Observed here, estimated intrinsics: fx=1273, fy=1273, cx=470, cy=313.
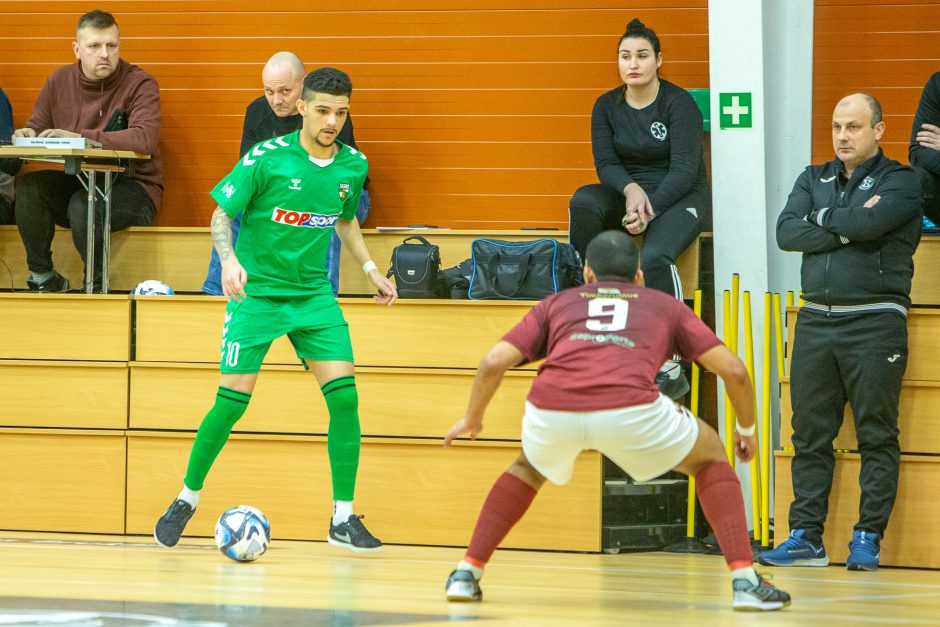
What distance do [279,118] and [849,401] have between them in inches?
117

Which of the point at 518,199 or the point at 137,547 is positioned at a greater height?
the point at 518,199

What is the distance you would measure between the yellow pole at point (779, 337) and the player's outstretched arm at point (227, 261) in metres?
2.29

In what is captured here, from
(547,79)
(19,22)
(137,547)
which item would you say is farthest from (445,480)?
(19,22)

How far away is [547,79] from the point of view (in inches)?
269

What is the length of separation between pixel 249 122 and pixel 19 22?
1915 millimetres

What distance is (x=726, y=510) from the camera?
12.1 ft

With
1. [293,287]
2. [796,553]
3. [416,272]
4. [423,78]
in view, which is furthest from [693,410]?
[423,78]

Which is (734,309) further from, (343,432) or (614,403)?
(614,403)

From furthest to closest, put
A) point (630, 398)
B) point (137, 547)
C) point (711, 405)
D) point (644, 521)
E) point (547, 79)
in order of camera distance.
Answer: point (547, 79) → point (711, 405) → point (644, 521) → point (137, 547) → point (630, 398)

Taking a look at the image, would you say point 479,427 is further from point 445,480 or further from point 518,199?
point 518,199

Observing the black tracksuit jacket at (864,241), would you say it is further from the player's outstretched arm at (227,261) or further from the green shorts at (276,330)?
the player's outstretched arm at (227,261)

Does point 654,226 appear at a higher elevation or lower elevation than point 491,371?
higher

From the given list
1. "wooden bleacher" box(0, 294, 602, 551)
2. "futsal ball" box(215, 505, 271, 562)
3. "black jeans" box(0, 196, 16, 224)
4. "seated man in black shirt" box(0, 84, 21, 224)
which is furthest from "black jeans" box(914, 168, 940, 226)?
"black jeans" box(0, 196, 16, 224)

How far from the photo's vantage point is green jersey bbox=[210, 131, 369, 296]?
499 cm
